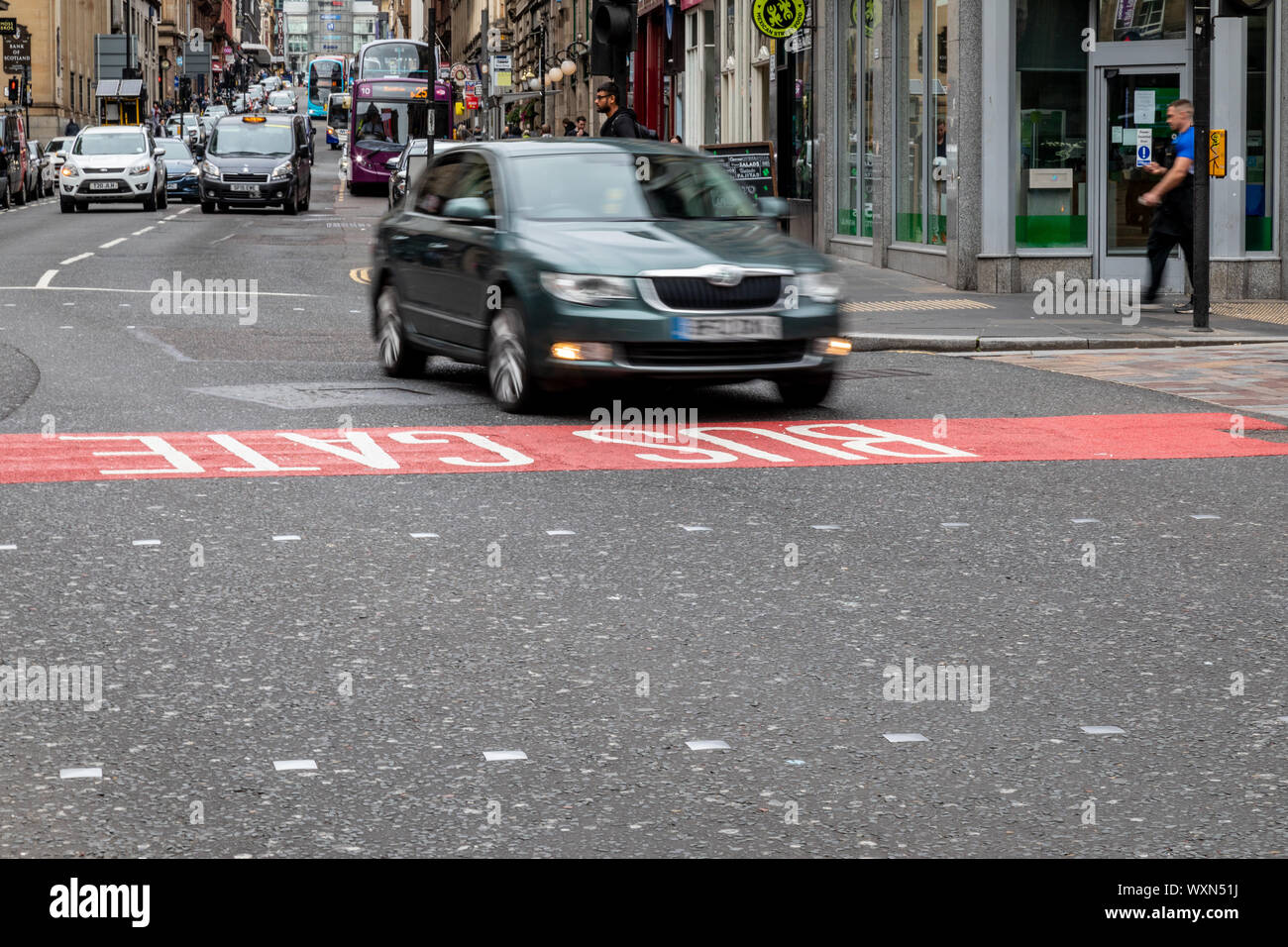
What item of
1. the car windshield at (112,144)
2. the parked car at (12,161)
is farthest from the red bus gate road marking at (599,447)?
the parked car at (12,161)

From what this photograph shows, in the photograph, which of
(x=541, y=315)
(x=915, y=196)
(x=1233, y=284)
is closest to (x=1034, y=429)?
(x=541, y=315)

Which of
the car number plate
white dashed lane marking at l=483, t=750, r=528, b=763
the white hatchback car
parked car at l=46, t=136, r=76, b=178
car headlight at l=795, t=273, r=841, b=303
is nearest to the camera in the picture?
white dashed lane marking at l=483, t=750, r=528, b=763

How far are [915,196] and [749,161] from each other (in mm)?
4466

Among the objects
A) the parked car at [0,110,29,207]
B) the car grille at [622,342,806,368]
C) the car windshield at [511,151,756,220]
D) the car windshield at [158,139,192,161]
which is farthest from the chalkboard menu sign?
the car windshield at [158,139,192,161]

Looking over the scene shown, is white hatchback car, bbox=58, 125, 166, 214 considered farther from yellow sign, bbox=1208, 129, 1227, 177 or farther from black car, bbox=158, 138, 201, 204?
yellow sign, bbox=1208, 129, 1227, 177

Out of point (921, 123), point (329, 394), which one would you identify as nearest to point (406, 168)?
point (921, 123)

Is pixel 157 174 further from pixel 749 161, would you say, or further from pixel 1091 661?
pixel 1091 661

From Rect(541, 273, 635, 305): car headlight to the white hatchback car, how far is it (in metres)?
35.3

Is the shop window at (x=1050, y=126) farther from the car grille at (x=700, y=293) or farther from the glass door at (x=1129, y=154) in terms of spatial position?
the car grille at (x=700, y=293)

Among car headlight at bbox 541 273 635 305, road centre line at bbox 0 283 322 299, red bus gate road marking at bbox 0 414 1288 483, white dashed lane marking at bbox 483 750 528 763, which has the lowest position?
white dashed lane marking at bbox 483 750 528 763

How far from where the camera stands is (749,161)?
20609 millimetres

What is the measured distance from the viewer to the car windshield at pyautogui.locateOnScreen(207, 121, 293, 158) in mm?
44719

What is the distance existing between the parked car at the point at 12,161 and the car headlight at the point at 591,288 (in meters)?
38.6

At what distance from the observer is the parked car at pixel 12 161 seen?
4725 centimetres
